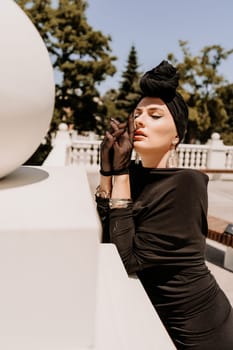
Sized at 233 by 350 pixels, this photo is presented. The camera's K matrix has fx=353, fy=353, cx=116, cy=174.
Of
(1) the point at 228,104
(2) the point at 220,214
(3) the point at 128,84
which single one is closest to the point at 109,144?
(2) the point at 220,214

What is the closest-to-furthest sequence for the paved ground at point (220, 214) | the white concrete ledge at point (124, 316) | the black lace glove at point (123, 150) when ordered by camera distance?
the white concrete ledge at point (124, 316) → the black lace glove at point (123, 150) → the paved ground at point (220, 214)

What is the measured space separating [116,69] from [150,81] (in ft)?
63.7

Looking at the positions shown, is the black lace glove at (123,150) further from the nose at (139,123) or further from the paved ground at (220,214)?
the paved ground at (220,214)

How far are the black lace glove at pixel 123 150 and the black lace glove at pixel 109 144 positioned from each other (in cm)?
1

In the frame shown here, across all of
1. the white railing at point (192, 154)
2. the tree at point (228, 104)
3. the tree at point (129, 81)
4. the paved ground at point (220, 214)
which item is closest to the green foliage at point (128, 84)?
the tree at point (129, 81)

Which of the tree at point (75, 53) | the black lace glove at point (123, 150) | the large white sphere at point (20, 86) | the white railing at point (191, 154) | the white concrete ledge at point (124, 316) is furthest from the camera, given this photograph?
the tree at point (75, 53)

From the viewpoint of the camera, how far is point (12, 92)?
1.38m

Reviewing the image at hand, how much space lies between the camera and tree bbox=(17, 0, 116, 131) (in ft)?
64.1

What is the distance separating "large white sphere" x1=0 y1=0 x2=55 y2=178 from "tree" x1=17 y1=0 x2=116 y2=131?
1852 cm

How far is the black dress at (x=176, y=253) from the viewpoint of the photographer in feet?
5.08

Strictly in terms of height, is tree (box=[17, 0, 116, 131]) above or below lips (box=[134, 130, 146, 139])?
above

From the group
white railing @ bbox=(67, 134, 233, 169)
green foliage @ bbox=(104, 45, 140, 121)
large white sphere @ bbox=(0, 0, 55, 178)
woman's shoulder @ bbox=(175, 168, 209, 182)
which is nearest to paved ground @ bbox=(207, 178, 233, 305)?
white railing @ bbox=(67, 134, 233, 169)

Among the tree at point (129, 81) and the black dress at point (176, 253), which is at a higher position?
the tree at point (129, 81)

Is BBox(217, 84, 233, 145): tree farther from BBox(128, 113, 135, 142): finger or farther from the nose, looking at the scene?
BBox(128, 113, 135, 142): finger
